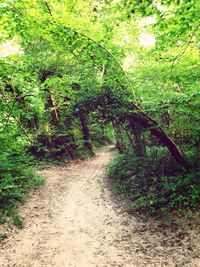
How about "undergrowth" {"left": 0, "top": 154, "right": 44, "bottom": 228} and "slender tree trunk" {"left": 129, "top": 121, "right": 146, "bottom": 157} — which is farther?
"slender tree trunk" {"left": 129, "top": 121, "right": 146, "bottom": 157}

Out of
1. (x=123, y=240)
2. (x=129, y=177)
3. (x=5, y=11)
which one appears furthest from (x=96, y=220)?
(x=5, y=11)

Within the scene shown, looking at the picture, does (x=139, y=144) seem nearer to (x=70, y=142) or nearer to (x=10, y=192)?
(x=10, y=192)

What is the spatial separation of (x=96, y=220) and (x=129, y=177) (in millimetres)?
3450

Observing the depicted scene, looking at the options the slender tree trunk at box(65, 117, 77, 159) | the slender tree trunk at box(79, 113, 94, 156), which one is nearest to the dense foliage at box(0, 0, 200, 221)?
the slender tree trunk at box(65, 117, 77, 159)

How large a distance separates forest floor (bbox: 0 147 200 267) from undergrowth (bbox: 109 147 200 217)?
61 centimetres

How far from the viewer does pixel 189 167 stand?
9.11m

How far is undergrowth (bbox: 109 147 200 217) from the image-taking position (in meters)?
7.95

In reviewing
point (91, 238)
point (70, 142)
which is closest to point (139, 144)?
point (91, 238)

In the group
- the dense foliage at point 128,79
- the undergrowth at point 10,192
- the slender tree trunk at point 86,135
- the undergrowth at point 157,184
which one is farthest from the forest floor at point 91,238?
the slender tree trunk at point 86,135

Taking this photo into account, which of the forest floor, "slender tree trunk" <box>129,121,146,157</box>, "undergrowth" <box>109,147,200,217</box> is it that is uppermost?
"slender tree trunk" <box>129,121,146,157</box>

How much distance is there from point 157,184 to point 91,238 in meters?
3.32

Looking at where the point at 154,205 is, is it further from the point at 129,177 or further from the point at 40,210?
the point at 40,210

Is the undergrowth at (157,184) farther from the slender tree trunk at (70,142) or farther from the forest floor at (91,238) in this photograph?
the slender tree trunk at (70,142)

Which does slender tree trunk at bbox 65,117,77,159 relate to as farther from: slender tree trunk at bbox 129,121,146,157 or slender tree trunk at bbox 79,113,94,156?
slender tree trunk at bbox 129,121,146,157
